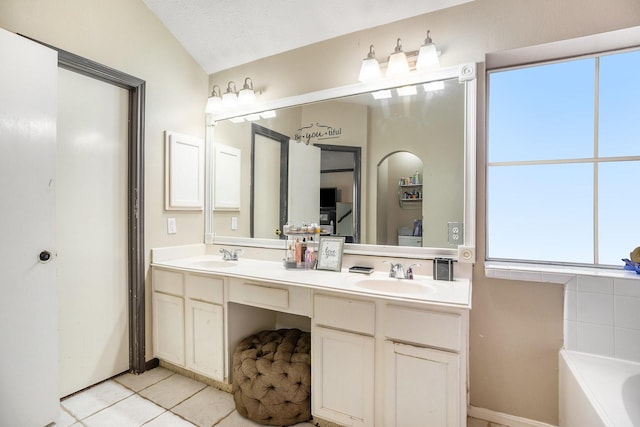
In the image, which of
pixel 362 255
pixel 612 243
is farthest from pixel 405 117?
pixel 612 243

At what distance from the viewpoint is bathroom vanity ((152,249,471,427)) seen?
1317 millimetres

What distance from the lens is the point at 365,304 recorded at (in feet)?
4.81

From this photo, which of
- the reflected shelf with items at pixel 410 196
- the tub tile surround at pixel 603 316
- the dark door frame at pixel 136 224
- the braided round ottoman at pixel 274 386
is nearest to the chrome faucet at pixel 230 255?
the dark door frame at pixel 136 224

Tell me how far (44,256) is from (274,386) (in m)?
1.41

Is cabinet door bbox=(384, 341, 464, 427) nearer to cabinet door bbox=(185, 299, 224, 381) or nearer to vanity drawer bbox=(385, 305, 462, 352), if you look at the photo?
vanity drawer bbox=(385, 305, 462, 352)

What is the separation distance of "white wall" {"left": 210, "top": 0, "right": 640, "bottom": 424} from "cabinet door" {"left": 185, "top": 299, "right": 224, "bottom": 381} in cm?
155

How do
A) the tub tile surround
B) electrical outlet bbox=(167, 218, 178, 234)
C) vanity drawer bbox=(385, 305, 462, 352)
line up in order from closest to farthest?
1. vanity drawer bbox=(385, 305, 462, 352)
2. the tub tile surround
3. electrical outlet bbox=(167, 218, 178, 234)

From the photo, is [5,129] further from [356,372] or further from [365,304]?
[356,372]

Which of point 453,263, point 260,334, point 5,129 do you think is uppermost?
point 5,129

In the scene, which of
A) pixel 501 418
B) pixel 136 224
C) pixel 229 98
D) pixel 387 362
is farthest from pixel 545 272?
pixel 136 224

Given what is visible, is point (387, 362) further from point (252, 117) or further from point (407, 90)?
point (252, 117)

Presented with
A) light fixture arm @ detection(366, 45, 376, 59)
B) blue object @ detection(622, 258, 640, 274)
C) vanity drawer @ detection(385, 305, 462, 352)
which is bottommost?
vanity drawer @ detection(385, 305, 462, 352)

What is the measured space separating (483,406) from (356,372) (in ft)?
2.86

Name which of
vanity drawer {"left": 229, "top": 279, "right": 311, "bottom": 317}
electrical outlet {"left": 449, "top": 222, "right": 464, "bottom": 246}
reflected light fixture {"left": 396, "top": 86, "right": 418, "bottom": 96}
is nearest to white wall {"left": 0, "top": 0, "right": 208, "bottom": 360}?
vanity drawer {"left": 229, "top": 279, "right": 311, "bottom": 317}
